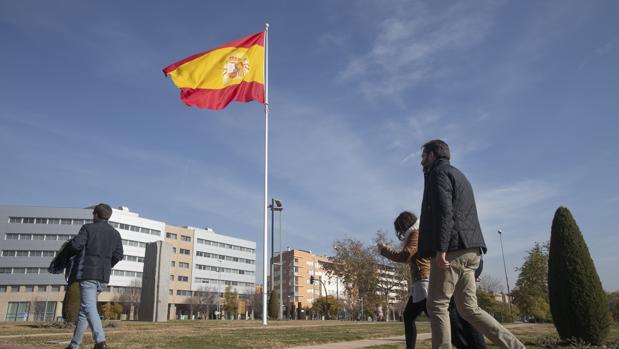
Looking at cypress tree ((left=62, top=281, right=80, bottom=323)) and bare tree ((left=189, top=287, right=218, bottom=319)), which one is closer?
cypress tree ((left=62, top=281, right=80, bottom=323))

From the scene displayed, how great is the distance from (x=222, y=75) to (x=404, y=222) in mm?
10815

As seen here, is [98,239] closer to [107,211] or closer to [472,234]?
[107,211]

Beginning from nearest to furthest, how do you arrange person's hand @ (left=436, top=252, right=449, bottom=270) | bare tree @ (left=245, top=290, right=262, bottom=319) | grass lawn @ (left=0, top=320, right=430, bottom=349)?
person's hand @ (left=436, top=252, right=449, bottom=270) < grass lawn @ (left=0, top=320, right=430, bottom=349) < bare tree @ (left=245, top=290, right=262, bottom=319)

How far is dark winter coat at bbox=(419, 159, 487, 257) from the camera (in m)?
3.61

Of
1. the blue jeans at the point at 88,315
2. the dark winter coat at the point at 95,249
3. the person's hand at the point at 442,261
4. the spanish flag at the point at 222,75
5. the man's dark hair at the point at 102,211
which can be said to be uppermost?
the spanish flag at the point at 222,75

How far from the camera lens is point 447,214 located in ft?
11.9

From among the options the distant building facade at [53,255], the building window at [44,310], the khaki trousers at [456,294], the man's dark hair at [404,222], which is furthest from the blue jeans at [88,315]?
the building window at [44,310]

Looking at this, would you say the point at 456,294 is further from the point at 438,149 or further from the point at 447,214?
the point at 438,149

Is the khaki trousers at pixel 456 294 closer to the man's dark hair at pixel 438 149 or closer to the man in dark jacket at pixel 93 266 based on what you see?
the man's dark hair at pixel 438 149

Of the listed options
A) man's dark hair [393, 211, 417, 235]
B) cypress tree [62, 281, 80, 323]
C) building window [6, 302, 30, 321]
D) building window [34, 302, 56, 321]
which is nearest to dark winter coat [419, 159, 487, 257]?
man's dark hair [393, 211, 417, 235]

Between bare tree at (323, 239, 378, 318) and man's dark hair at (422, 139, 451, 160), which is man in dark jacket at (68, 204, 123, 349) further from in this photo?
bare tree at (323, 239, 378, 318)

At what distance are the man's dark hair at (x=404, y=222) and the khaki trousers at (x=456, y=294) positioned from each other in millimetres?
1300

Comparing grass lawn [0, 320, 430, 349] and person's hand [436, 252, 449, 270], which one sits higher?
person's hand [436, 252, 449, 270]

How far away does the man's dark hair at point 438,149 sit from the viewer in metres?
4.15
